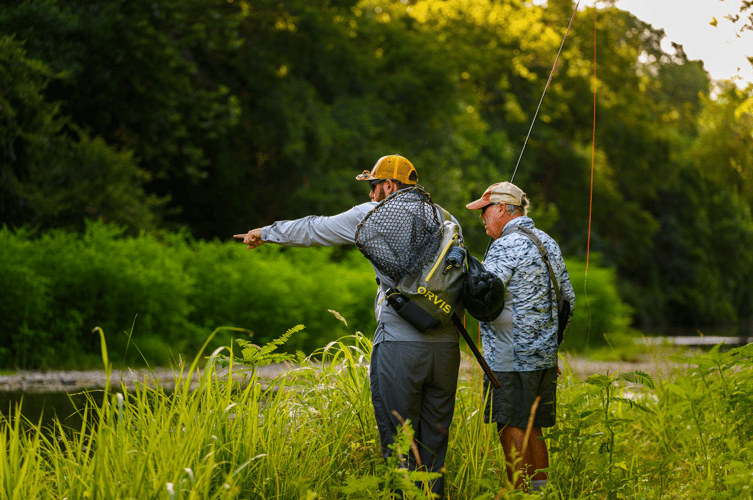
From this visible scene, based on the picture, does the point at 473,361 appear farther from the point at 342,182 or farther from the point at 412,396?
the point at 342,182

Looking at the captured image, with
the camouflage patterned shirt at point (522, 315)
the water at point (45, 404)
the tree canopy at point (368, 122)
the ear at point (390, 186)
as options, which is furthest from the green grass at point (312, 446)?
the water at point (45, 404)

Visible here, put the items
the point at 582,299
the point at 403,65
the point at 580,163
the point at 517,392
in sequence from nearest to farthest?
the point at 517,392
the point at 582,299
the point at 403,65
the point at 580,163

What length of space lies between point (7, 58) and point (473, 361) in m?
11.4

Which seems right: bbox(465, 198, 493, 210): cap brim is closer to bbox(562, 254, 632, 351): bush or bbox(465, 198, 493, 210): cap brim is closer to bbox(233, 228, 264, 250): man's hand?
bbox(233, 228, 264, 250): man's hand

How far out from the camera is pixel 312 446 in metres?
3.84

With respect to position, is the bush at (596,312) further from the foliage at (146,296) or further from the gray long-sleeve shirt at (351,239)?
the gray long-sleeve shirt at (351,239)

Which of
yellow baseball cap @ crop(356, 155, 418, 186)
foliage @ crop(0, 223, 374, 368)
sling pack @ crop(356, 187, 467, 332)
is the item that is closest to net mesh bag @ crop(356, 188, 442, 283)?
sling pack @ crop(356, 187, 467, 332)

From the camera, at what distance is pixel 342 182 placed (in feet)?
71.1

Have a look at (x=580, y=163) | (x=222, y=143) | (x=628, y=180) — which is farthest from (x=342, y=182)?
(x=628, y=180)

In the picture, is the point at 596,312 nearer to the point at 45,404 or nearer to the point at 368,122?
the point at 368,122

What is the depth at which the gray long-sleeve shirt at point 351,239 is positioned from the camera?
3.55 meters

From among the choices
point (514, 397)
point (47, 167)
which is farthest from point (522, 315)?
point (47, 167)

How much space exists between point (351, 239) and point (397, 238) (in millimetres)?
277

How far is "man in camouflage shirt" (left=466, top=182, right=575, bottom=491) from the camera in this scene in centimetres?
393
